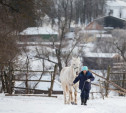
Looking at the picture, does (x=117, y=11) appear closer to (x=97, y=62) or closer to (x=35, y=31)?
(x=97, y=62)

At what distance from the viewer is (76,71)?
288 inches

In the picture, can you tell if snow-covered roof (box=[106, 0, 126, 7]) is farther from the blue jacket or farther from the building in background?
the blue jacket

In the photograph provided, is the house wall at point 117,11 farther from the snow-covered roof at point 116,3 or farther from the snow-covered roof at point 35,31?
the snow-covered roof at point 35,31

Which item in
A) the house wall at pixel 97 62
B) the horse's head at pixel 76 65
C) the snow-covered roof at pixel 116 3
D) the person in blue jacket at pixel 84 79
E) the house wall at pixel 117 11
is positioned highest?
the snow-covered roof at pixel 116 3

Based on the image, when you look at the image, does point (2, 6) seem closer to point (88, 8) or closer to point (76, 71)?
point (76, 71)

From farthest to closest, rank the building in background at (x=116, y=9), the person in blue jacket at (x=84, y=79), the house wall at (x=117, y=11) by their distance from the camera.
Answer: the house wall at (x=117, y=11) < the building in background at (x=116, y=9) < the person in blue jacket at (x=84, y=79)

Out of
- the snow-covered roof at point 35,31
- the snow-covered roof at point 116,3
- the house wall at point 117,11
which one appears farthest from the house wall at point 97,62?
the snow-covered roof at point 116,3

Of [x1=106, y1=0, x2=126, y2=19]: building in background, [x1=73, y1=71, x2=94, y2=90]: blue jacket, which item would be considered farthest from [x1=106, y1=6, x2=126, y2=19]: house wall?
[x1=73, y1=71, x2=94, y2=90]: blue jacket

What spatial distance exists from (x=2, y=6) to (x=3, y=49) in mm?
2578

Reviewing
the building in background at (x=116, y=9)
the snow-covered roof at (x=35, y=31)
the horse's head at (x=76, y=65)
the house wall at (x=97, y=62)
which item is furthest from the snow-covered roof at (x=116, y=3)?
the horse's head at (x=76, y=65)

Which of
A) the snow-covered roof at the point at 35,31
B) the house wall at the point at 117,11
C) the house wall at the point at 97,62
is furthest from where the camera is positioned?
the house wall at the point at 117,11

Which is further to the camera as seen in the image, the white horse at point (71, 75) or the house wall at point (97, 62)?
the house wall at point (97, 62)

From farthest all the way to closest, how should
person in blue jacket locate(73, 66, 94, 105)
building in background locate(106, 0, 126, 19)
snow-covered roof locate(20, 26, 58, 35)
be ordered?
building in background locate(106, 0, 126, 19), snow-covered roof locate(20, 26, 58, 35), person in blue jacket locate(73, 66, 94, 105)

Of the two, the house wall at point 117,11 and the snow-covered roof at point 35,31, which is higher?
the house wall at point 117,11
